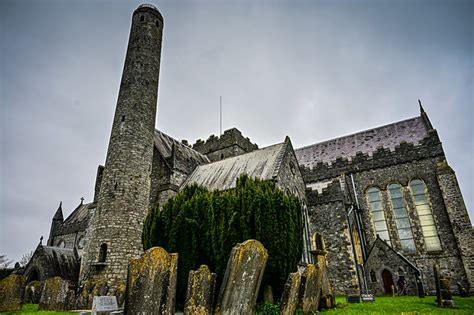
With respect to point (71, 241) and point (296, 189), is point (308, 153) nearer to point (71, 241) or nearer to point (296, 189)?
point (296, 189)

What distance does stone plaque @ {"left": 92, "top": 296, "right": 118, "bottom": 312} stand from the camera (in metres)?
7.48

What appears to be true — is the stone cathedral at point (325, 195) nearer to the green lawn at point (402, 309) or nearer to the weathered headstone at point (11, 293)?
the weathered headstone at point (11, 293)

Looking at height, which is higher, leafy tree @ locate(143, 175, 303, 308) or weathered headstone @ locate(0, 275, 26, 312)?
leafy tree @ locate(143, 175, 303, 308)

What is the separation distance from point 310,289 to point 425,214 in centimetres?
1356

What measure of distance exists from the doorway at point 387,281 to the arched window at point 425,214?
12.3ft

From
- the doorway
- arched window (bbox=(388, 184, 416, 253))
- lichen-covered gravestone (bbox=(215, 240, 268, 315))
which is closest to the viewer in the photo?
A: lichen-covered gravestone (bbox=(215, 240, 268, 315))

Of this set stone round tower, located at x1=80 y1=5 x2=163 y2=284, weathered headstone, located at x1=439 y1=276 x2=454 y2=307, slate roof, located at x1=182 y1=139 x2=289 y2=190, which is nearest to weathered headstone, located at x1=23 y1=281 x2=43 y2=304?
stone round tower, located at x1=80 y1=5 x2=163 y2=284

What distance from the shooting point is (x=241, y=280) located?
6594mm

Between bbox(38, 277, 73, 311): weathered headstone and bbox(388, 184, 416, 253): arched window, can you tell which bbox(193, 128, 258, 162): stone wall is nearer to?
bbox(388, 184, 416, 253): arched window

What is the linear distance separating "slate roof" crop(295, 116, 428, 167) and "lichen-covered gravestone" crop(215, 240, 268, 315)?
17274 millimetres

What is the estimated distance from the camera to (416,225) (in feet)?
60.2

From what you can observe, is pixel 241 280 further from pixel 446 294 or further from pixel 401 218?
pixel 401 218

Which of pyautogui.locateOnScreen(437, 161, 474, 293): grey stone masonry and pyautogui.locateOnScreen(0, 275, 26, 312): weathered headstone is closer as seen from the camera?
pyautogui.locateOnScreen(0, 275, 26, 312): weathered headstone

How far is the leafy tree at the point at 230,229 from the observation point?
9227 mm
